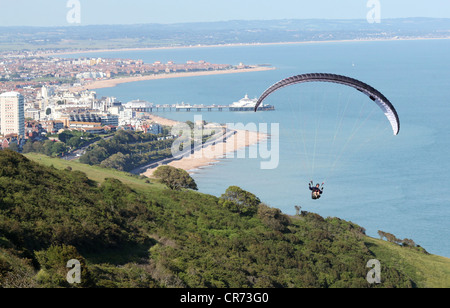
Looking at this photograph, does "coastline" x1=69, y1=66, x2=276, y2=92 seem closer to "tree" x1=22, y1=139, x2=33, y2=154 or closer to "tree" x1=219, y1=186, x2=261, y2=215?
"tree" x1=22, y1=139, x2=33, y2=154

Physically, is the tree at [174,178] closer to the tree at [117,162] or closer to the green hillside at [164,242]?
the green hillside at [164,242]

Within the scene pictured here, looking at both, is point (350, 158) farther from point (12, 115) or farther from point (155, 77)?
point (155, 77)

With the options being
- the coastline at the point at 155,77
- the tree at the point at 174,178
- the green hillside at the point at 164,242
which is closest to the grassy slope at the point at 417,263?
the green hillside at the point at 164,242

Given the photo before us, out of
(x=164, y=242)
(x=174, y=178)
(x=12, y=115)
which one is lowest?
(x=12, y=115)

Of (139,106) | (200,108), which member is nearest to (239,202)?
(200,108)

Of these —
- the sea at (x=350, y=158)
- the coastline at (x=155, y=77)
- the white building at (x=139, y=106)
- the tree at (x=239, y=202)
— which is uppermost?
the coastline at (x=155, y=77)
